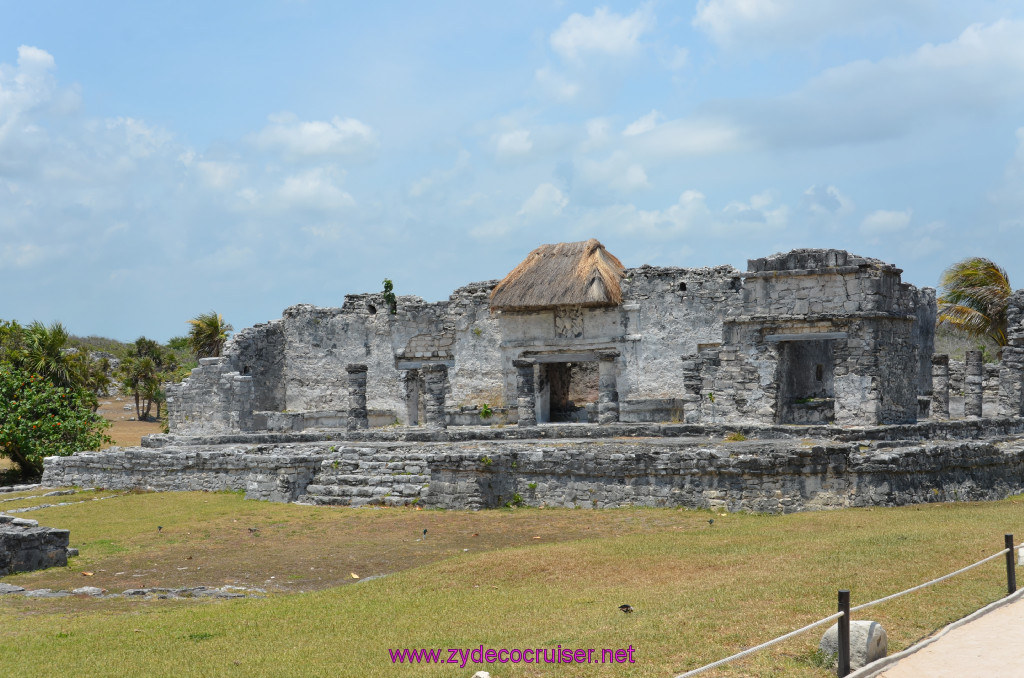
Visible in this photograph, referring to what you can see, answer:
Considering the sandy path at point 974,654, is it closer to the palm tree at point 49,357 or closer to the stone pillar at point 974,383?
the stone pillar at point 974,383

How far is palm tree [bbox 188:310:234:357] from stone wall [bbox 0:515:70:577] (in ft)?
75.8

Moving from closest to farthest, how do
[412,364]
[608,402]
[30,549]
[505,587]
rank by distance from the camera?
[505,587], [30,549], [608,402], [412,364]

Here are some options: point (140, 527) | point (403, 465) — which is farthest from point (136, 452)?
point (403, 465)

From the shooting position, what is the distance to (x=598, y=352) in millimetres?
22312

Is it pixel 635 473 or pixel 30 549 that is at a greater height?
pixel 635 473

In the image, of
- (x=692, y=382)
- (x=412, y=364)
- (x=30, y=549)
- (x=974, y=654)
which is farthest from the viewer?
(x=412, y=364)

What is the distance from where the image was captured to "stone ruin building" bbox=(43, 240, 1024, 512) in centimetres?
1162

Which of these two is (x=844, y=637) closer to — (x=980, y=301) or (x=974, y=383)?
(x=974, y=383)

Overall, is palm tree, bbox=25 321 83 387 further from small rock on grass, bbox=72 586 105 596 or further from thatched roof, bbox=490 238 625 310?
small rock on grass, bbox=72 586 105 596

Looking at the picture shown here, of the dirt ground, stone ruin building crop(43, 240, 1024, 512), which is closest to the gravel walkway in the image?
stone ruin building crop(43, 240, 1024, 512)

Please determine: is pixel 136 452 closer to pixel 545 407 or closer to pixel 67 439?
pixel 67 439

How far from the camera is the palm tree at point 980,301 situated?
25656mm

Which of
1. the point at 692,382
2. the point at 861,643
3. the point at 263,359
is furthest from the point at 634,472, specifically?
the point at 263,359

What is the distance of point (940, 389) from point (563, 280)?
8.73 meters
